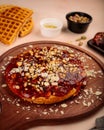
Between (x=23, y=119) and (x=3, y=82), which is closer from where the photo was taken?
(x=23, y=119)

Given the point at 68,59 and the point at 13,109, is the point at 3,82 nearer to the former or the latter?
the point at 13,109

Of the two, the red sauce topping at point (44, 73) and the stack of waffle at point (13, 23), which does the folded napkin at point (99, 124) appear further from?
the stack of waffle at point (13, 23)

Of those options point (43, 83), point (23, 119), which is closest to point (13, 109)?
point (23, 119)

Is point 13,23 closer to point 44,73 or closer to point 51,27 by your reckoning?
point 51,27

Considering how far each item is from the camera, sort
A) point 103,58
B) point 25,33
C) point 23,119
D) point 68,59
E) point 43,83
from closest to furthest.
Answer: point 23,119 < point 43,83 < point 68,59 < point 103,58 < point 25,33

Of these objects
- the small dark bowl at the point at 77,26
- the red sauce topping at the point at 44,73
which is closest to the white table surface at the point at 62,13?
the small dark bowl at the point at 77,26

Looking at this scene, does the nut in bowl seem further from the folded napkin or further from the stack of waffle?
the folded napkin
